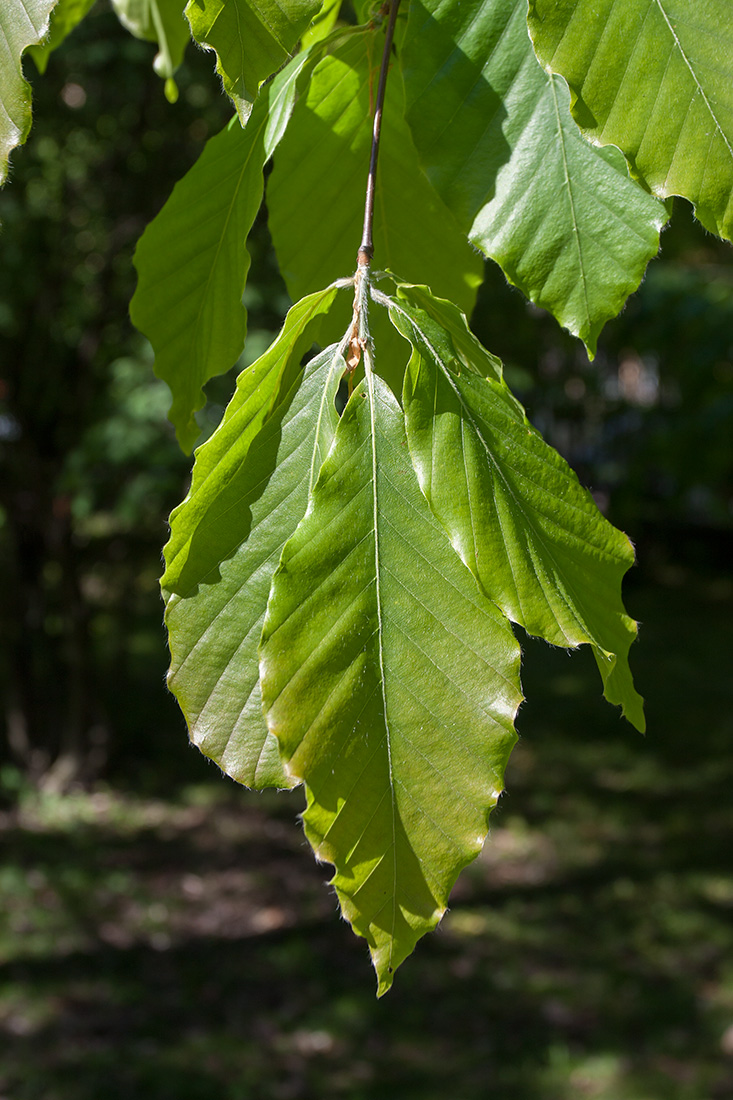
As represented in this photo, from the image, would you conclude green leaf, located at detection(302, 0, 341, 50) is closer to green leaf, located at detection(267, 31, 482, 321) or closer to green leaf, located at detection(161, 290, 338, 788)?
green leaf, located at detection(267, 31, 482, 321)

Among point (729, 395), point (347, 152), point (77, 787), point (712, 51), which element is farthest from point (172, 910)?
point (712, 51)

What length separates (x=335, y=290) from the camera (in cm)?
67

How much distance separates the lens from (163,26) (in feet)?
2.86

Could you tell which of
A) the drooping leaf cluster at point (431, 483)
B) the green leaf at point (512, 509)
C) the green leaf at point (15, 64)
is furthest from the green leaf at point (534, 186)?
the green leaf at point (15, 64)

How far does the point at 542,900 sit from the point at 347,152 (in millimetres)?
4027

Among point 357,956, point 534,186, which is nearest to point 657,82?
point 534,186

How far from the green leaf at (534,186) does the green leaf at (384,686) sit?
0.62ft

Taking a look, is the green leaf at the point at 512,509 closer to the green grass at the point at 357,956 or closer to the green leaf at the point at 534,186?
the green leaf at the point at 534,186

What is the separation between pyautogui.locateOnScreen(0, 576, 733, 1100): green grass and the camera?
3.16 metres

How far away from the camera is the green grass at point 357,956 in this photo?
10.4ft

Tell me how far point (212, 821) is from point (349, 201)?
471 cm

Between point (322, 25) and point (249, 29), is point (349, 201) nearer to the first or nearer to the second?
point (322, 25)

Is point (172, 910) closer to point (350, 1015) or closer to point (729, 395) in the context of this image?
point (350, 1015)

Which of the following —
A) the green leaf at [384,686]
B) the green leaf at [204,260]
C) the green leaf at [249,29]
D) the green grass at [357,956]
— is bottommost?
the green grass at [357,956]
